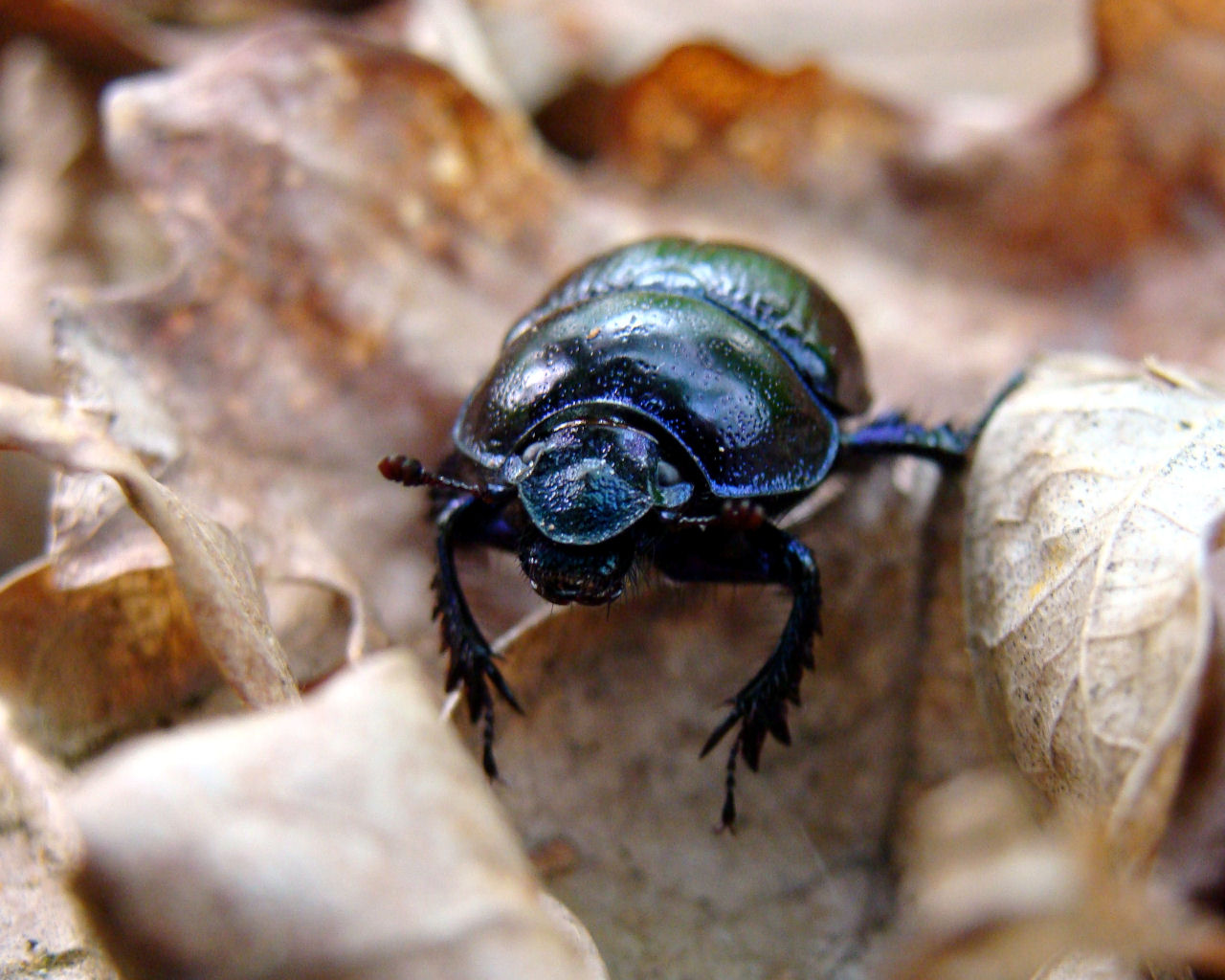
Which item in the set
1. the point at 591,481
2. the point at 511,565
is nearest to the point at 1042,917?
the point at 591,481

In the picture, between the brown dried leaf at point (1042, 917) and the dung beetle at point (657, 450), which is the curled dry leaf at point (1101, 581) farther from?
the dung beetle at point (657, 450)

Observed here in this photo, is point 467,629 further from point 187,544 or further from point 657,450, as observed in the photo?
point 187,544

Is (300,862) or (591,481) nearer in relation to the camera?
(300,862)

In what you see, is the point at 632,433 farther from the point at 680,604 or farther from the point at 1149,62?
the point at 1149,62

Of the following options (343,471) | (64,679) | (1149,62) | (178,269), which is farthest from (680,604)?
(1149,62)

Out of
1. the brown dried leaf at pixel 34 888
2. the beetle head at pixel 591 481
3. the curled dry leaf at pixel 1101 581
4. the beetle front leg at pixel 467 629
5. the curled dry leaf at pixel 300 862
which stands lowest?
the brown dried leaf at pixel 34 888

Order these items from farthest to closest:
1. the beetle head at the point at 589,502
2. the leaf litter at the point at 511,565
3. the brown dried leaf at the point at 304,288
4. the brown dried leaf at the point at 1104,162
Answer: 1. the brown dried leaf at the point at 1104,162
2. the brown dried leaf at the point at 304,288
3. the beetle head at the point at 589,502
4. the leaf litter at the point at 511,565

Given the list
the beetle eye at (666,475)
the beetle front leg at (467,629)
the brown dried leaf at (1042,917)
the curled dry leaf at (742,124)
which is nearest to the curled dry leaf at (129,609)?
the beetle front leg at (467,629)
